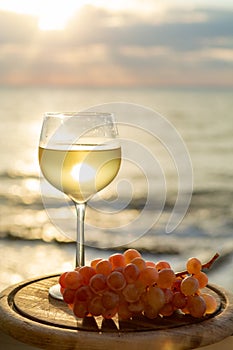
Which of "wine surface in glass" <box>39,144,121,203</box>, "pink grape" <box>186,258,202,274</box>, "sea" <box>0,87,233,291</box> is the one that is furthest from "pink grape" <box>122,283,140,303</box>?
"sea" <box>0,87,233,291</box>

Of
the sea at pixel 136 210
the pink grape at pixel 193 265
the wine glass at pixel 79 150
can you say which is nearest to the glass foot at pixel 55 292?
the wine glass at pixel 79 150

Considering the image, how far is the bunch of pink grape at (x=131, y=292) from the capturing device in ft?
4.24

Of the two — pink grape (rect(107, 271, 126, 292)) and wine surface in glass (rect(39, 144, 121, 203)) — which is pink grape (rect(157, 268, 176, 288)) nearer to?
pink grape (rect(107, 271, 126, 292))

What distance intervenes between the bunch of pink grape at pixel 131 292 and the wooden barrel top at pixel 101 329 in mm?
18

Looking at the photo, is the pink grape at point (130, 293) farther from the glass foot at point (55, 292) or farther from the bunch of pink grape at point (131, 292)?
the glass foot at point (55, 292)

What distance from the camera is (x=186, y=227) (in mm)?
6773

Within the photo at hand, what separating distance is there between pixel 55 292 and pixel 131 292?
217mm

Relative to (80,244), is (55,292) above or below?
below

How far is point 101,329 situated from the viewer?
1.24 meters

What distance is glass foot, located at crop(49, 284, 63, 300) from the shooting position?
1416mm

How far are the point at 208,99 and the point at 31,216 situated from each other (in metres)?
23.4

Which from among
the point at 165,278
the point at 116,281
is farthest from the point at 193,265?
the point at 116,281

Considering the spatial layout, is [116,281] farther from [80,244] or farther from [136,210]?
[136,210]

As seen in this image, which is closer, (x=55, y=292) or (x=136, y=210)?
(x=55, y=292)
